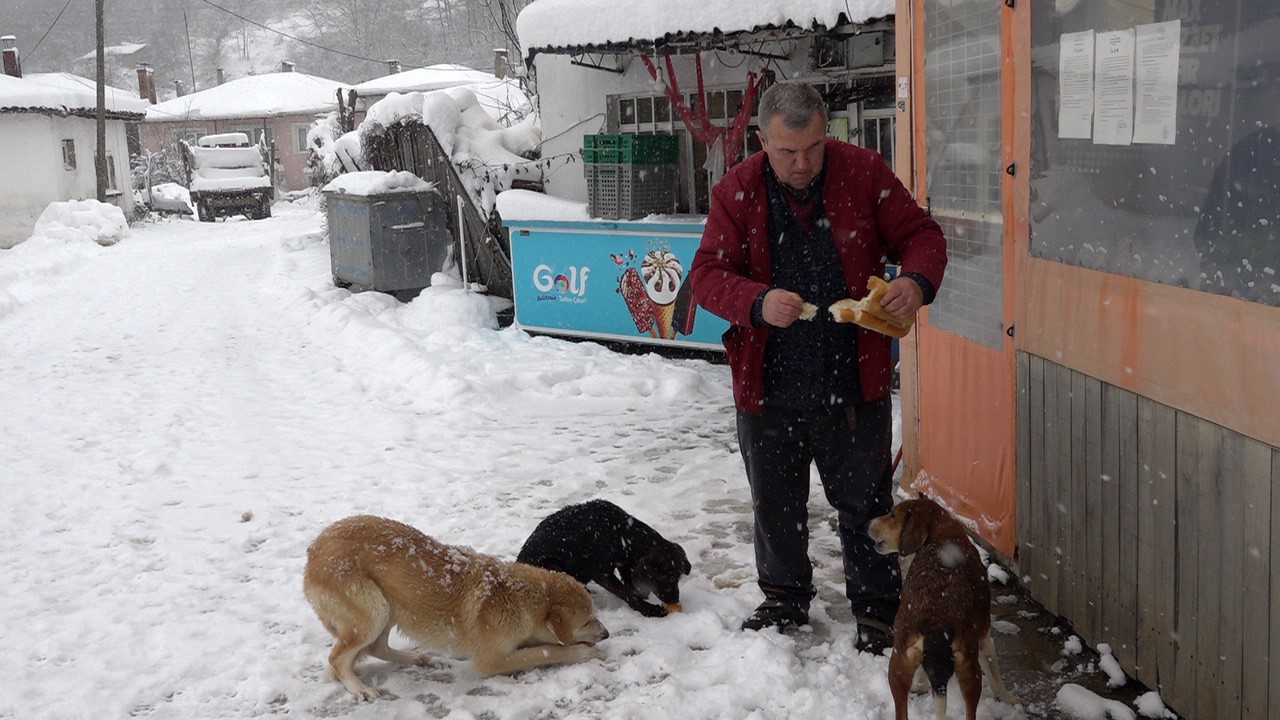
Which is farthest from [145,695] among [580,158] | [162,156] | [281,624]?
[162,156]

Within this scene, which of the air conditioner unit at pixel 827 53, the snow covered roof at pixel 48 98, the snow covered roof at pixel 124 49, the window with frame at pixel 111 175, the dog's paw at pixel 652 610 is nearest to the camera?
the dog's paw at pixel 652 610

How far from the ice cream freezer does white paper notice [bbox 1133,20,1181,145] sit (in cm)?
600

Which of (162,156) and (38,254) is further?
(162,156)

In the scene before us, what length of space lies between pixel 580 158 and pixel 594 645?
8.51m

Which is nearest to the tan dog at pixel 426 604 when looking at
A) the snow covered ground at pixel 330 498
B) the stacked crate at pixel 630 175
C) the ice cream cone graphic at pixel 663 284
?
the snow covered ground at pixel 330 498

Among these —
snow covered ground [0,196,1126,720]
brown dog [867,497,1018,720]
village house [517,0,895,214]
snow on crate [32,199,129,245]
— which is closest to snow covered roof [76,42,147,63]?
snow on crate [32,199,129,245]

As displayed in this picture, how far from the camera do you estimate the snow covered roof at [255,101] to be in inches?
1930

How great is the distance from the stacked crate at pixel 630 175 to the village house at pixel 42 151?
21.8 meters

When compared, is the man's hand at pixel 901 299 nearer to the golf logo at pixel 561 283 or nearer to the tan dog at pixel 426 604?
the tan dog at pixel 426 604

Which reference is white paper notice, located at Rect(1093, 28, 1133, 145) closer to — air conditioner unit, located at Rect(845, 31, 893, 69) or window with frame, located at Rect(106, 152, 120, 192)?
air conditioner unit, located at Rect(845, 31, 893, 69)

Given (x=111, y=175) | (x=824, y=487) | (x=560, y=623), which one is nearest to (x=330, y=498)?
(x=560, y=623)

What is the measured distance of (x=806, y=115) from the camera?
12.0ft

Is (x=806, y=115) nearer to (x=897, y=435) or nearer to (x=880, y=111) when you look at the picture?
(x=897, y=435)

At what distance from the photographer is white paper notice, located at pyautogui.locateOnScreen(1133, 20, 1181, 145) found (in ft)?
10.9
